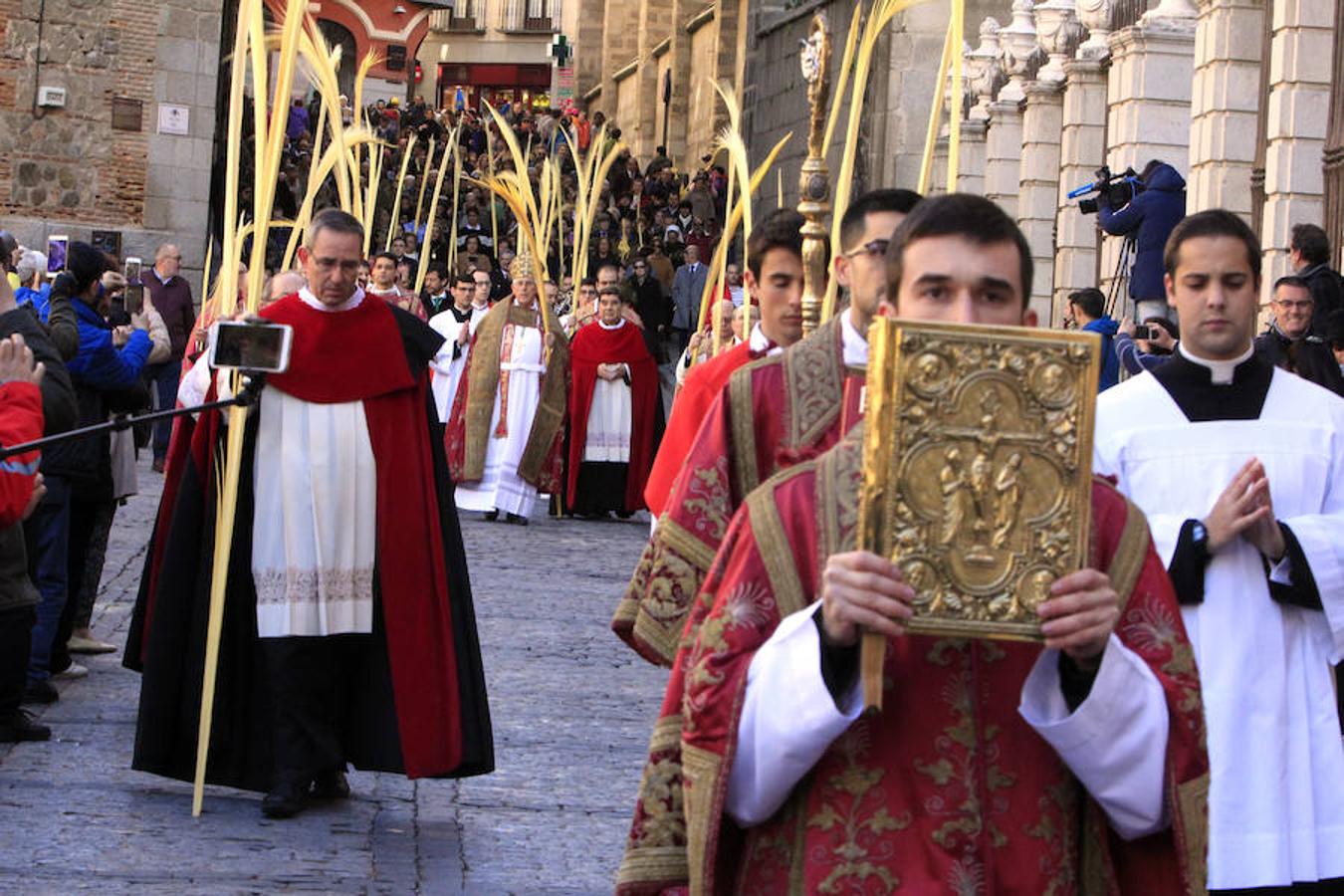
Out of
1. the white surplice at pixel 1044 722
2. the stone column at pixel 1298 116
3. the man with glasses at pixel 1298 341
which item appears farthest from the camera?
the stone column at pixel 1298 116

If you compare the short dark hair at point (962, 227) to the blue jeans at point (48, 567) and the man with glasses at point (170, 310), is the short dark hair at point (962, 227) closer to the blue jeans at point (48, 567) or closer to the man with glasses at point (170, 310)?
the blue jeans at point (48, 567)

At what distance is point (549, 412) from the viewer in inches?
750

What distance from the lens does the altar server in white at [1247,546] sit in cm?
475

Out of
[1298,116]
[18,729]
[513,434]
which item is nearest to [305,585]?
[18,729]

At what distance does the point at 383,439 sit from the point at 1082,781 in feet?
15.5

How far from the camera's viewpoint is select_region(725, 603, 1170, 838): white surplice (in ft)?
9.58

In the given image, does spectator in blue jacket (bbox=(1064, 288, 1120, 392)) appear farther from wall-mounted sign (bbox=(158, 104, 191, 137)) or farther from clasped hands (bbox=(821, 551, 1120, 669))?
wall-mounted sign (bbox=(158, 104, 191, 137))

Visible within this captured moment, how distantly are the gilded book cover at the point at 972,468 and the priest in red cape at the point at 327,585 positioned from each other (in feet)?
15.5

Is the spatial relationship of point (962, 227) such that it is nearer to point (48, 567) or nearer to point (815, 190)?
point (815, 190)

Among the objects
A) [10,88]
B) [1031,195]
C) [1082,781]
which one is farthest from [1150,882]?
[10,88]

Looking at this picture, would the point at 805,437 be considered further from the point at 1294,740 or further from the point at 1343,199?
the point at 1343,199

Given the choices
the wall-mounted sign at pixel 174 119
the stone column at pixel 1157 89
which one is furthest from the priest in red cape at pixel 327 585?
the wall-mounted sign at pixel 174 119

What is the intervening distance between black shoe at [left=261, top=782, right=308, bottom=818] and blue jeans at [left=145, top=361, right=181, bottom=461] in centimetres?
1323

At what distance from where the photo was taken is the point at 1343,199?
1520cm
